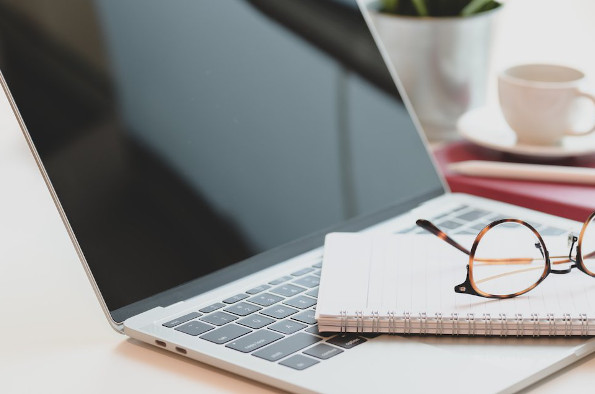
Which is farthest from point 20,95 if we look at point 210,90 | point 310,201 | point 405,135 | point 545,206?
point 545,206

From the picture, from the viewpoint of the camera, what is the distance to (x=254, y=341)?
592 mm

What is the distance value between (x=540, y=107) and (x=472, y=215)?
0.20 metres

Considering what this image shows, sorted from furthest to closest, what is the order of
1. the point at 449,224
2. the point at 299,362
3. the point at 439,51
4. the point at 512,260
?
the point at 439,51, the point at 449,224, the point at 512,260, the point at 299,362

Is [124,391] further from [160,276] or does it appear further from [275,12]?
[275,12]

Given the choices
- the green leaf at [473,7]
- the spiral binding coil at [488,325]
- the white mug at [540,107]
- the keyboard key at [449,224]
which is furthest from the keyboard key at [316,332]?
the green leaf at [473,7]

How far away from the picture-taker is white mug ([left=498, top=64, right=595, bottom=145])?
3.09 feet

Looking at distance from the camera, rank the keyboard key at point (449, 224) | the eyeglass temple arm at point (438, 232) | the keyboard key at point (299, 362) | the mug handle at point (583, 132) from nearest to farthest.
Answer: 1. the keyboard key at point (299, 362)
2. the eyeglass temple arm at point (438, 232)
3. the keyboard key at point (449, 224)
4. the mug handle at point (583, 132)

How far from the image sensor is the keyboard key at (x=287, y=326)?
23.8 inches

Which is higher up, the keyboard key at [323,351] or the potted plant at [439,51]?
the potted plant at [439,51]

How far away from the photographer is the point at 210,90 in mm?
750

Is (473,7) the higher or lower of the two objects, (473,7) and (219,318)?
the higher

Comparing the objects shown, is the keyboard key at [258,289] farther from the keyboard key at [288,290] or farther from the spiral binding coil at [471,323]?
the spiral binding coil at [471,323]

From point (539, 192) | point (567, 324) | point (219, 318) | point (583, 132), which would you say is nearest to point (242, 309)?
point (219, 318)

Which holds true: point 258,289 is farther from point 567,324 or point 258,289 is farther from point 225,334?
point 567,324
